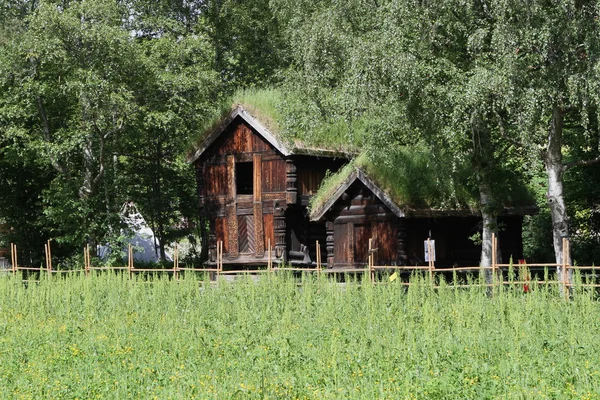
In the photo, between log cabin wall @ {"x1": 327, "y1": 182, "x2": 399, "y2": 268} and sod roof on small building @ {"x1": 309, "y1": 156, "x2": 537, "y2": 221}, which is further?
log cabin wall @ {"x1": 327, "y1": 182, "x2": 399, "y2": 268}

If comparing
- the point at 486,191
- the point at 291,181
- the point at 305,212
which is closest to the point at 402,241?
the point at 486,191

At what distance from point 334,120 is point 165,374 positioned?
1248 cm

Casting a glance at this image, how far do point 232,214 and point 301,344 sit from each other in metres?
17.8

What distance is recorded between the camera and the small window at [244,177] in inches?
1297

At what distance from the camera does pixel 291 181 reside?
29.6 metres

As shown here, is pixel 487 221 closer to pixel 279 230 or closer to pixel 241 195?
pixel 279 230

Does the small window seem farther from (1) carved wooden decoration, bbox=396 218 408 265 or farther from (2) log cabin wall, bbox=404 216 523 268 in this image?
(1) carved wooden decoration, bbox=396 218 408 265

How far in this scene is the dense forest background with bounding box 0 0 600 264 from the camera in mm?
19312

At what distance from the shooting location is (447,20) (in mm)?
20672

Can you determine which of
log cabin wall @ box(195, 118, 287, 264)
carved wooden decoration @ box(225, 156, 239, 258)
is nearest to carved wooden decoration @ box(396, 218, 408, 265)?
log cabin wall @ box(195, 118, 287, 264)

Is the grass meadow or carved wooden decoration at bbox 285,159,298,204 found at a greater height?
carved wooden decoration at bbox 285,159,298,204

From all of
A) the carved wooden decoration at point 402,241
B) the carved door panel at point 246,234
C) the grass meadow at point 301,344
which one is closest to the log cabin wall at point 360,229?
the carved wooden decoration at point 402,241

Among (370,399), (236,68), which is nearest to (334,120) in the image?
(370,399)

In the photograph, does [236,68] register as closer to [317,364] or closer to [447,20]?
[447,20]
